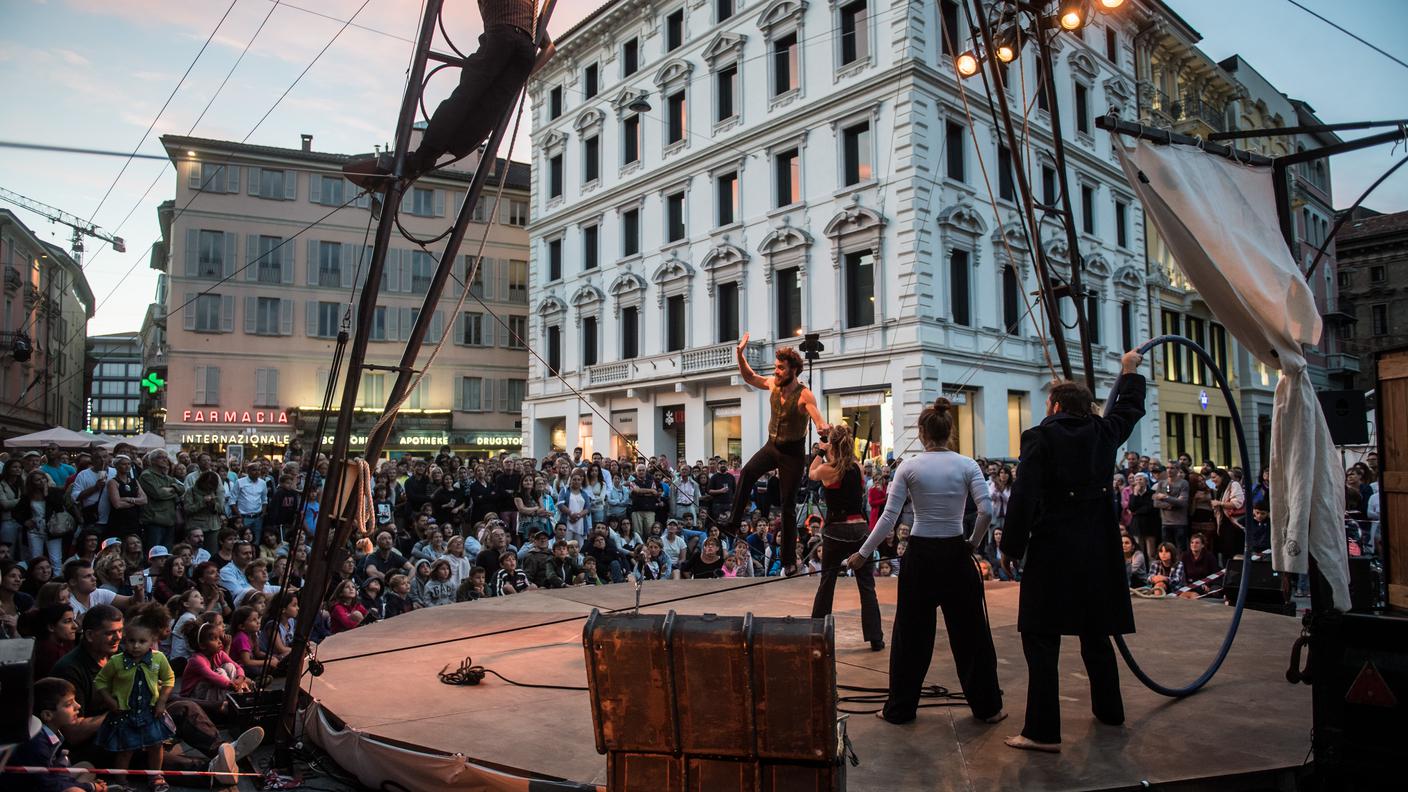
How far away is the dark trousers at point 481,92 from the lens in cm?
539

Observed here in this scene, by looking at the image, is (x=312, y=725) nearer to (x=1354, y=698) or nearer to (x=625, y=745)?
(x=625, y=745)

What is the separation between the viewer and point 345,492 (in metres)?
5.72

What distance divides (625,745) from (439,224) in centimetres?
3936

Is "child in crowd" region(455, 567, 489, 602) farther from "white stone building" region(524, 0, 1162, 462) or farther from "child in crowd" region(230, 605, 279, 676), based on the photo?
"white stone building" region(524, 0, 1162, 462)

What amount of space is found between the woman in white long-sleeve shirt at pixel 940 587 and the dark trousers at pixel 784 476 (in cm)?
227

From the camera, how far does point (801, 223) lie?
2614 cm

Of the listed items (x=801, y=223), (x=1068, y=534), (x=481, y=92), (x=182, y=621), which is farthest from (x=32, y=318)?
(x=1068, y=534)

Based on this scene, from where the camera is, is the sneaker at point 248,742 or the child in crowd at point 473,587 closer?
the sneaker at point 248,742

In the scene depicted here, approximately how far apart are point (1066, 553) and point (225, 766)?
4771 mm

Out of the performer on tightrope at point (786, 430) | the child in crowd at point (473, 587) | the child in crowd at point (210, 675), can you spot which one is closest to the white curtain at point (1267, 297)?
the performer on tightrope at point (786, 430)

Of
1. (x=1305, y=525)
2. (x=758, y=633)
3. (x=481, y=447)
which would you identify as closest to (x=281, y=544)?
(x=758, y=633)

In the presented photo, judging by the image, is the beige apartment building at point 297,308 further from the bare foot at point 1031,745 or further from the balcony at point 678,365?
the bare foot at point 1031,745

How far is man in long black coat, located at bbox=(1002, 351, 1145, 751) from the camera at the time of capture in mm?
4793

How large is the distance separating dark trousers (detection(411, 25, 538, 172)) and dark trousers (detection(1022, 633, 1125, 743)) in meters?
4.35
